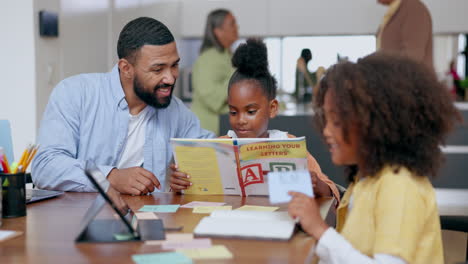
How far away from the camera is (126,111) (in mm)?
2002

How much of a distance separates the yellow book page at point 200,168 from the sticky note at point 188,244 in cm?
49

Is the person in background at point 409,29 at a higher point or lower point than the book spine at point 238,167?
higher

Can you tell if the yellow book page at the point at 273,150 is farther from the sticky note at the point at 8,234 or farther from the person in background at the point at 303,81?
the person in background at the point at 303,81

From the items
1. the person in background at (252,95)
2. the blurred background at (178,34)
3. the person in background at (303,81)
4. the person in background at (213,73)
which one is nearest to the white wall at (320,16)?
the blurred background at (178,34)

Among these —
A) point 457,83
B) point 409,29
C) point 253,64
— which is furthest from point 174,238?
point 457,83

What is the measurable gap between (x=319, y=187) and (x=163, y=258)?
0.72m

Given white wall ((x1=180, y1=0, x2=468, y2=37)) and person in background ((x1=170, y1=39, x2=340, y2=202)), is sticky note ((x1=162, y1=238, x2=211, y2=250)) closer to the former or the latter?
person in background ((x1=170, y1=39, x2=340, y2=202))

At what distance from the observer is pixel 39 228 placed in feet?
4.15

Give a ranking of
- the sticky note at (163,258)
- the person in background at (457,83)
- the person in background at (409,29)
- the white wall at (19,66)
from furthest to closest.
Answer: the person in background at (457,83) → the person in background at (409,29) → the white wall at (19,66) → the sticky note at (163,258)

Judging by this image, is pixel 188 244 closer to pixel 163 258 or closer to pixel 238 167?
pixel 163 258

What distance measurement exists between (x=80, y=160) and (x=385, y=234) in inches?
42.9

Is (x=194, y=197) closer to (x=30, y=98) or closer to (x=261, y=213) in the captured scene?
(x=261, y=213)

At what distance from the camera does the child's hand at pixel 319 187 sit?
1.62 metres

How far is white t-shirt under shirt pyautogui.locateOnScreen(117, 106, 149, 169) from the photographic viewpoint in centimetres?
204
